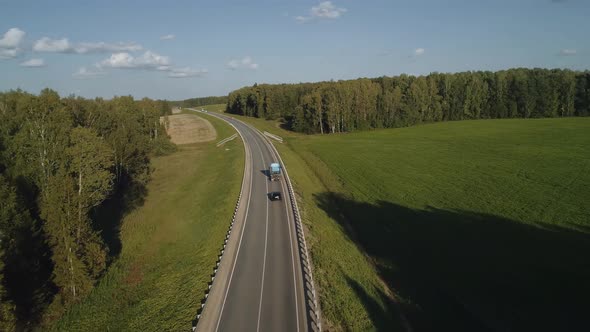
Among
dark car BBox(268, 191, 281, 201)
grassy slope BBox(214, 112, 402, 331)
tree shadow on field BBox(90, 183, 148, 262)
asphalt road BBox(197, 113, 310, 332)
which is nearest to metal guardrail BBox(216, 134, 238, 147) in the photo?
tree shadow on field BBox(90, 183, 148, 262)

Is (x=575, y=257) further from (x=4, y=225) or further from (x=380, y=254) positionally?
(x=4, y=225)

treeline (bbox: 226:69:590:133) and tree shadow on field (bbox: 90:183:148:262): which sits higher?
treeline (bbox: 226:69:590:133)

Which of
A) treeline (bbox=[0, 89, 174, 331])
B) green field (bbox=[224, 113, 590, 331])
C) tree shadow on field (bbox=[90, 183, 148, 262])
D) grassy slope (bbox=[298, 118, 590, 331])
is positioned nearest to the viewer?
treeline (bbox=[0, 89, 174, 331])

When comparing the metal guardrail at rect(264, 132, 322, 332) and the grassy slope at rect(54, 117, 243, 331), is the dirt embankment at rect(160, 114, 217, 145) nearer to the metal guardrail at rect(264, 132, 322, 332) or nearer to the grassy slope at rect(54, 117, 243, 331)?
the grassy slope at rect(54, 117, 243, 331)

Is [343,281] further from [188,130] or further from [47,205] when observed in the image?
[188,130]

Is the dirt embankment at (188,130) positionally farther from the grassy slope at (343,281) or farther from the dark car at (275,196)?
the grassy slope at (343,281)

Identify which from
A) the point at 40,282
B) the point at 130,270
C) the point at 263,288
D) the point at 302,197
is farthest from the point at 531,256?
the point at 40,282

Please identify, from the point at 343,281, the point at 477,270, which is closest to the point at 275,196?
the point at 343,281
